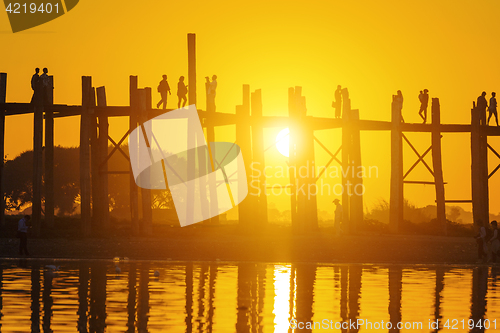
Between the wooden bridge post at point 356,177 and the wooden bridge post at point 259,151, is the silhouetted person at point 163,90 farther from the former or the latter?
the wooden bridge post at point 356,177

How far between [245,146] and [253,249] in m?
4.46

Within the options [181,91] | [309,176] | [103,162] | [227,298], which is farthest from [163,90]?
[227,298]

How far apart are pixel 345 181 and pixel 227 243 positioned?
18.3 ft

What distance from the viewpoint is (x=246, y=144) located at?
25047 mm

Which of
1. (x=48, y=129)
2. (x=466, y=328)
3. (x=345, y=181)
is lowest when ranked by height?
(x=466, y=328)

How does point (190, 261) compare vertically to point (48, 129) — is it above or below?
below

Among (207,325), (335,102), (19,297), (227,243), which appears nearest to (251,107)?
(335,102)

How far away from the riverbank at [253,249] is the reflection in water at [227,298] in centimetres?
323

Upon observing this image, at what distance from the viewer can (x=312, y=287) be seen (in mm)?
13859

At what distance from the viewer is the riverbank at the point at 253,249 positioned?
21.4 metres

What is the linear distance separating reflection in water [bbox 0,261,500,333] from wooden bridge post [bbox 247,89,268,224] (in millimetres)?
6833

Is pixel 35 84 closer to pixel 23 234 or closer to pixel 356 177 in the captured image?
pixel 23 234

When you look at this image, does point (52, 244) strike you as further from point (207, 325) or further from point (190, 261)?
point (207, 325)

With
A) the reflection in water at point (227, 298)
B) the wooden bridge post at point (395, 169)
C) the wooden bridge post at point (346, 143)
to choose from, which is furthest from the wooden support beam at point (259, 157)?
the reflection in water at point (227, 298)
